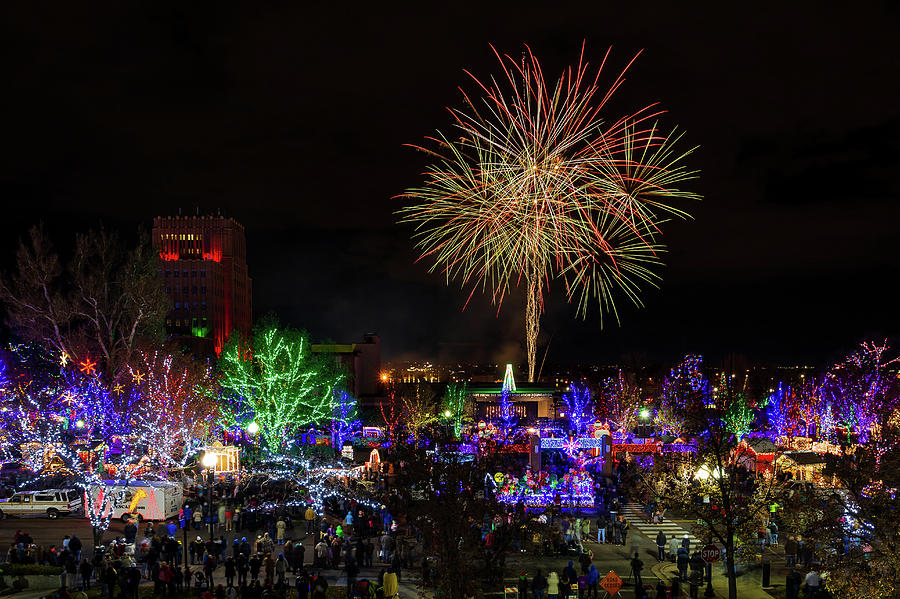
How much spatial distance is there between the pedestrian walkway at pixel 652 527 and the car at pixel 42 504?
24.8m

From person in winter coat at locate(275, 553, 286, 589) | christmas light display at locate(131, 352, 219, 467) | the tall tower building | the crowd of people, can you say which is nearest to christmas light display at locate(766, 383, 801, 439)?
the crowd of people

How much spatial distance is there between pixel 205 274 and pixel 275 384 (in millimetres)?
83617

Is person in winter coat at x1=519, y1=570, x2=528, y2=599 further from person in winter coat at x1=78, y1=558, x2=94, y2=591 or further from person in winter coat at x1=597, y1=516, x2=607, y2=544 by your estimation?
person in winter coat at x1=78, y1=558, x2=94, y2=591

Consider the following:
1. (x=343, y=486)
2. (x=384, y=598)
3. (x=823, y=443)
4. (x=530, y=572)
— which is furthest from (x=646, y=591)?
(x=823, y=443)

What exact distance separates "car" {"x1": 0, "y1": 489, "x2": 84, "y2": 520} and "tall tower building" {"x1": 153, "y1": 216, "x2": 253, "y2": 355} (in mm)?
85445

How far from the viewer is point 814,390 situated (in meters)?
59.1

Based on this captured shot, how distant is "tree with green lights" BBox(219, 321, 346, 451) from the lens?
4881 cm

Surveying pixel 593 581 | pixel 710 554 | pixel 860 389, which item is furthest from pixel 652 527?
pixel 860 389

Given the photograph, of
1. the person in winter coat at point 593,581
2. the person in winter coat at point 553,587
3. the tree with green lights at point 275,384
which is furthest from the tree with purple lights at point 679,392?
the tree with green lights at point 275,384

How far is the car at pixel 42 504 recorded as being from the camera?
121 ft

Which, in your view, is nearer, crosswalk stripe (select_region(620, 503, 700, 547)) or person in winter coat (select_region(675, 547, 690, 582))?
person in winter coat (select_region(675, 547, 690, 582))

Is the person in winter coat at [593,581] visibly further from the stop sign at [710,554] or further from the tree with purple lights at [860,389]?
the tree with purple lights at [860,389]

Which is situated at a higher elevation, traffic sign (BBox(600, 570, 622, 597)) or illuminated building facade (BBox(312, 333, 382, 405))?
illuminated building facade (BBox(312, 333, 382, 405))

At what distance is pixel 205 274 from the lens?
5054 inches
